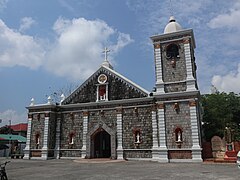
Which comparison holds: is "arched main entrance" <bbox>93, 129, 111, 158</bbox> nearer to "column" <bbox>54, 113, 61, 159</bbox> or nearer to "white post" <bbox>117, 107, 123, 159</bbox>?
"white post" <bbox>117, 107, 123, 159</bbox>

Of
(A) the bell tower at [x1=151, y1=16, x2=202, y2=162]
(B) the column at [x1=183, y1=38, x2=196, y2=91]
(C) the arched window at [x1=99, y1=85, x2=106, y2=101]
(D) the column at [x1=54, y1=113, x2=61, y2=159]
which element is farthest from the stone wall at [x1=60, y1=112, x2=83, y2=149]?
(B) the column at [x1=183, y1=38, x2=196, y2=91]

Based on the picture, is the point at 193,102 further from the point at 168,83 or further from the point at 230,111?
the point at 230,111

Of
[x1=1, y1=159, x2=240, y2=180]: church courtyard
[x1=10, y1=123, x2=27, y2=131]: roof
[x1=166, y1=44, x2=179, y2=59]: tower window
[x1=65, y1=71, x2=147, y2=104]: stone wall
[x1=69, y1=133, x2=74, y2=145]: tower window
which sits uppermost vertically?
[x1=166, y1=44, x2=179, y2=59]: tower window

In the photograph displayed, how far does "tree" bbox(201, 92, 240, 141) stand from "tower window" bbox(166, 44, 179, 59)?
14501 mm

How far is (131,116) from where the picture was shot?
23844 millimetres

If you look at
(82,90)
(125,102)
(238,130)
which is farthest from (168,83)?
(238,130)

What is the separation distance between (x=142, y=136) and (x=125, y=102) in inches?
145

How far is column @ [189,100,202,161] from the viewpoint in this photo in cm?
2008

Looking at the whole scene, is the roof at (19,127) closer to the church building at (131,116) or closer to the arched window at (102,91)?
Answer: the church building at (131,116)

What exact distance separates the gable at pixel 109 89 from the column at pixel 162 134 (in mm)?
2428

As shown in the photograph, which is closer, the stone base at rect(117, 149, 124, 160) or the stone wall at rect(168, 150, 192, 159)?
the stone wall at rect(168, 150, 192, 159)

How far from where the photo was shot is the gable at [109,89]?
24438mm

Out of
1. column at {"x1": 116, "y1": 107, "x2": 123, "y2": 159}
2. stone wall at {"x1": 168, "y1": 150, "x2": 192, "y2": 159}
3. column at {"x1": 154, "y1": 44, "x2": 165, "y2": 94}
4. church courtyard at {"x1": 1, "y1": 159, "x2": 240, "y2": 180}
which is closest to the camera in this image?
church courtyard at {"x1": 1, "y1": 159, "x2": 240, "y2": 180}

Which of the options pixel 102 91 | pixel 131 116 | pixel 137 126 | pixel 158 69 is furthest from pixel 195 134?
pixel 102 91
